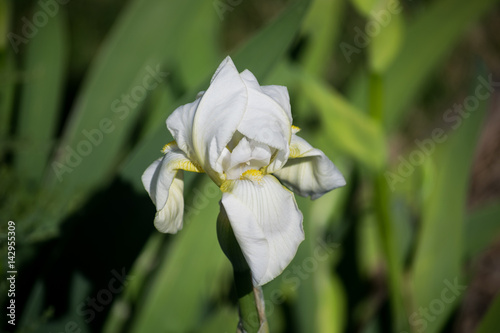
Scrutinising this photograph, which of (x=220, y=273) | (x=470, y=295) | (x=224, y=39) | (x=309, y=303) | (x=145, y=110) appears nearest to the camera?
(x=309, y=303)

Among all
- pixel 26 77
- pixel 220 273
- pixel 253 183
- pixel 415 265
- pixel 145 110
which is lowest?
pixel 415 265

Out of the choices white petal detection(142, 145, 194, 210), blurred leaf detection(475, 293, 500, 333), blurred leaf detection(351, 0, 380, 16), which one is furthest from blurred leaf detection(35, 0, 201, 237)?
blurred leaf detection(475, 293, 500, 333)

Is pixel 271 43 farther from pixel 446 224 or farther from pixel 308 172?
pixel 446 224

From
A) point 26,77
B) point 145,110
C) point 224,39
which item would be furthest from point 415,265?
point 224,39

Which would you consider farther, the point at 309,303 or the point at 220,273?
the point at 220,273

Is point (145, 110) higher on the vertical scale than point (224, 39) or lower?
lower

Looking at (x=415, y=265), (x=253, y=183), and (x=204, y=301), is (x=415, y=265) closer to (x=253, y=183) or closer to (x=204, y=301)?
(x=204, y=301)

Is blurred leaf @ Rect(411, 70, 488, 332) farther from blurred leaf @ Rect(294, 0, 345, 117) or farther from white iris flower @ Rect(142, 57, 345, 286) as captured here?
white iris flower @ Rect(142, 57, 345, 286)

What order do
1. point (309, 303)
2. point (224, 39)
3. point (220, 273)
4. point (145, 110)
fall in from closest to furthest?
point (309, 303) < point (220, 273) < point (145, 110) < point (224, 39)
